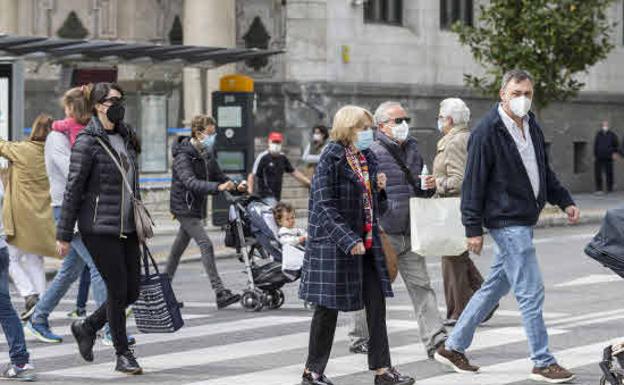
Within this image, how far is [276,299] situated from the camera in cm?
1548

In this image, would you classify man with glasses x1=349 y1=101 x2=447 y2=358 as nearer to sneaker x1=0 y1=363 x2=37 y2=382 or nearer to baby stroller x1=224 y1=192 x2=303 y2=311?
sneaker x1=0 y1=363 x2=37 y2=382

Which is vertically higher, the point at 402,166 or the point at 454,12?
the point at 454,12

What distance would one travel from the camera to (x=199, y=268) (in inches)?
811

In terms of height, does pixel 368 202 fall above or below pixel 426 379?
above

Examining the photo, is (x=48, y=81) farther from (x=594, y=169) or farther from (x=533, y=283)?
(x=533, y=283)

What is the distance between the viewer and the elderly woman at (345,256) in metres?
10.2

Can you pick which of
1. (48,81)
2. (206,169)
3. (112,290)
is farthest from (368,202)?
(48,81)

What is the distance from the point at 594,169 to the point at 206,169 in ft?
84.2

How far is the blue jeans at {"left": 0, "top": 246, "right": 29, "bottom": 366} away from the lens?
10.9 metres

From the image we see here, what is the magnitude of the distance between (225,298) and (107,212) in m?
4.65

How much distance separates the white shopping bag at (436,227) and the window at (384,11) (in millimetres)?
23673

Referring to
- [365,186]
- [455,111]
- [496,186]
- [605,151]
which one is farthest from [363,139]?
[605,151]

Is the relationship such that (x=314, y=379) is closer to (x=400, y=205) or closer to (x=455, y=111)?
(x=400, y=205)

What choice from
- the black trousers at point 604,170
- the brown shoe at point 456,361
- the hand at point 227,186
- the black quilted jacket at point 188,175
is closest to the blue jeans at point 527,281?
the brown shoe at point 456,361
